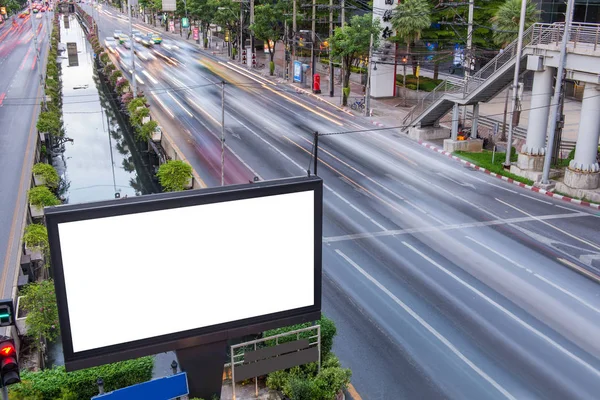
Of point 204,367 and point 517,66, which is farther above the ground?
point 517,66

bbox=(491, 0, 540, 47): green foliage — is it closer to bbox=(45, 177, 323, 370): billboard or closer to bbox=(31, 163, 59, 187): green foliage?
bbox=(31, 163, 59, 187): green foliage

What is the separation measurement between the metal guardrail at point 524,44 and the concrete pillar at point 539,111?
1978 mm

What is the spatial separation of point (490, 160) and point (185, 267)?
30543mm

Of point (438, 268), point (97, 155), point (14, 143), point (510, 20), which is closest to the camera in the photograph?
point (438, 268)

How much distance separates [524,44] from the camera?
3872 cm

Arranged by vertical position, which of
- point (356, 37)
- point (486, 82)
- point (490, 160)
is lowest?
point (490, 160)

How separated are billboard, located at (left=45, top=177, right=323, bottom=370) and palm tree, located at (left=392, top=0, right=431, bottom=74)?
4168 cm

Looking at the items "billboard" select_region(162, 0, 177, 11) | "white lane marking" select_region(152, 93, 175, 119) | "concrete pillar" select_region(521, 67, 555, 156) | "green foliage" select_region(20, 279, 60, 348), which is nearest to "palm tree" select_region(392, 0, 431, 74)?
"concrete pillar" select_region(521, 67, 555, 156)

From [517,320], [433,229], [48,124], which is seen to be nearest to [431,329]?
[517,320]

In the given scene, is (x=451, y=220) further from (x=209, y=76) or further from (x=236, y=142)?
(x=209, y=76)

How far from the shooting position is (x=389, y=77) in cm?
6156

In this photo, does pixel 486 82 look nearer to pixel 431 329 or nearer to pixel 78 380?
pixel 431 329

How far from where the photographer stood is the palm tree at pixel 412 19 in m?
54.2

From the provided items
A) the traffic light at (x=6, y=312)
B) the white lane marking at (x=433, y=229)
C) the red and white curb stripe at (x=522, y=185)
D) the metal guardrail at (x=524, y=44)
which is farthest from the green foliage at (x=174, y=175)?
the metal guardrail at (x=524, y=44)
